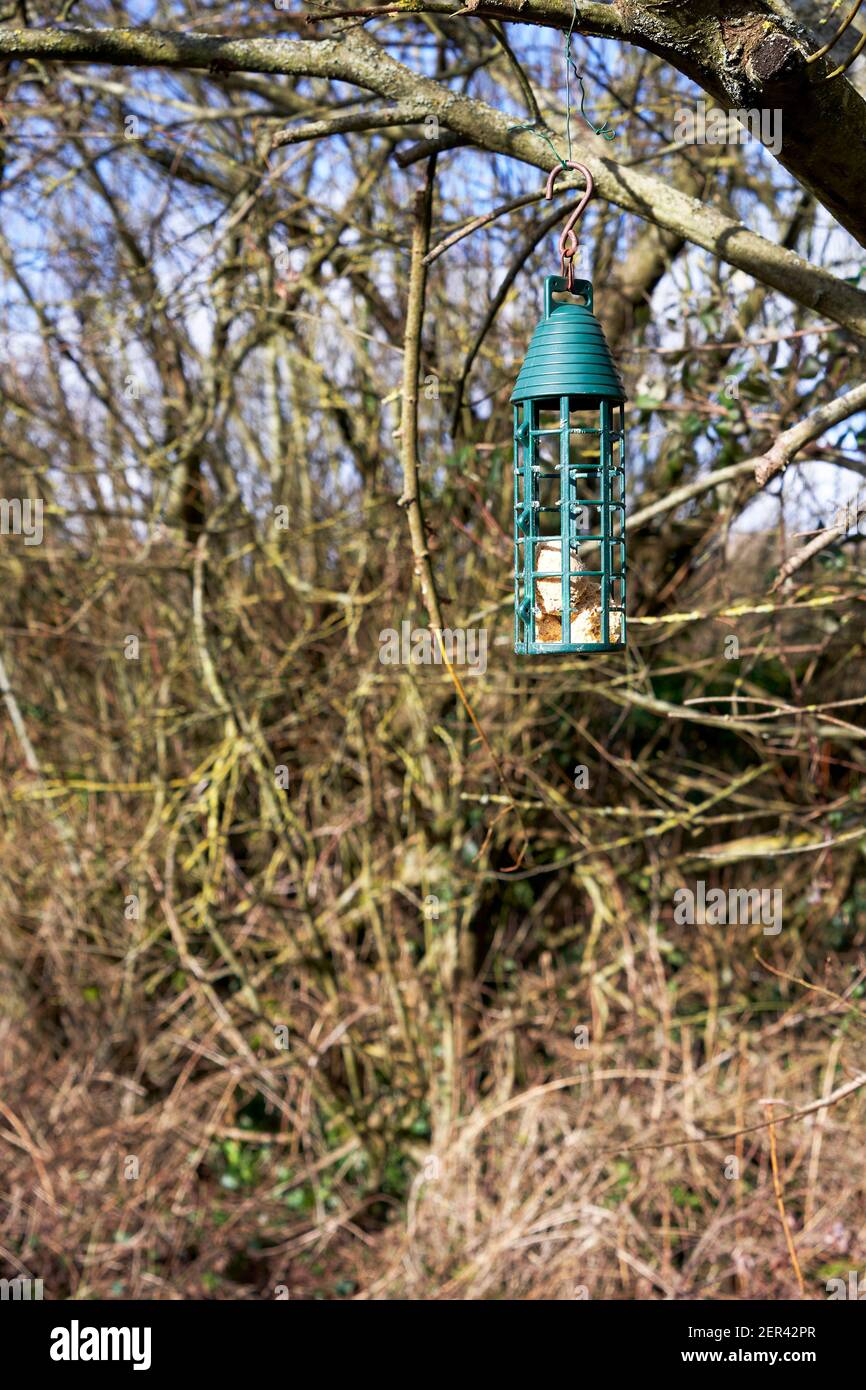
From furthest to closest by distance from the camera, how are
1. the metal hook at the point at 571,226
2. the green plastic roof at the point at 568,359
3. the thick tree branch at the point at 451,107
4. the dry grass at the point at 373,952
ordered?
the dry grass at the point at 373,952, the thick tree branch at the point at 451,107, the green plastic roof at the point at 568,359, the metal hook at the point at 571,226

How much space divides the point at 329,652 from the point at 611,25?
3848 millimetres

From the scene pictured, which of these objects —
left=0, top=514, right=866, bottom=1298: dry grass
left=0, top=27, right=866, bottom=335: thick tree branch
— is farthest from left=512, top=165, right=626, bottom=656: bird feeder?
left=0, top=514, right=866, bottom=1298: dry grass

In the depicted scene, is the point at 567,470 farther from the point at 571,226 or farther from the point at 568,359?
the point at 571,226

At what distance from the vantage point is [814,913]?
236 inches

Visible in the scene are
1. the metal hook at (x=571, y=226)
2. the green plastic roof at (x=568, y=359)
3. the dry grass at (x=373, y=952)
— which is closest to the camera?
the metal hook at (x=571, y=226)

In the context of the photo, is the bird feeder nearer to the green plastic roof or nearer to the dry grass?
the green plastic roof

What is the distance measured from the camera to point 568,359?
8.06 ft

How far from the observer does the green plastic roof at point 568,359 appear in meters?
2.44

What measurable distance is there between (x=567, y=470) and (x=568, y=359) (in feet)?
0.80

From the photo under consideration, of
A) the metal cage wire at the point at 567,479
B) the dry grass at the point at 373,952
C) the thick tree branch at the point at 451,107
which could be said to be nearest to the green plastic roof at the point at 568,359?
the metal cage wire at the point at 567,479

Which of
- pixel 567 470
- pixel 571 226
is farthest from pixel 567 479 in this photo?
pixel 571 226

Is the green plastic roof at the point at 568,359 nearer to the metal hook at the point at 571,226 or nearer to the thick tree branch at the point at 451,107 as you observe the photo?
the metal hook at the point at 571,226
